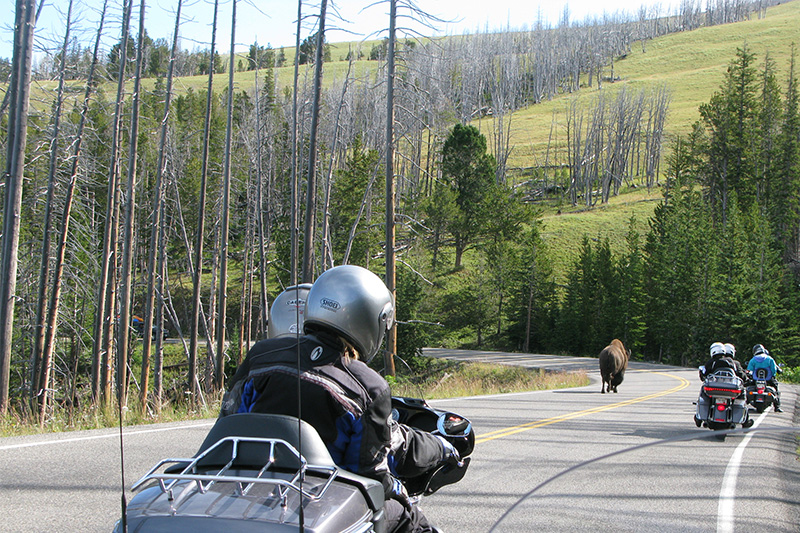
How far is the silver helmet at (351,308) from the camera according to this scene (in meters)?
3.15

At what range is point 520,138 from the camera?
110 m

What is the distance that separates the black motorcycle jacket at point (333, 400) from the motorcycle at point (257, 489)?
202 millimetres

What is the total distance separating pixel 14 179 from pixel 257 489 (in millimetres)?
14330

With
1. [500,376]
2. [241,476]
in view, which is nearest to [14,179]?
[241,476]

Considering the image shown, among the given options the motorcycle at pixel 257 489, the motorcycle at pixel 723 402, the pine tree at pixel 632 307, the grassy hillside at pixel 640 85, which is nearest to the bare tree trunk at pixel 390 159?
the motorcycle at pixel 723 402

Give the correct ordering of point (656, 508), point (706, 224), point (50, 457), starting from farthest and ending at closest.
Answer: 1. point (706, 224)
2. point (50, 457)
3. point (656, 508)

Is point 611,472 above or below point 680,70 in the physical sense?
below

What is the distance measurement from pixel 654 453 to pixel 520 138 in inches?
4379

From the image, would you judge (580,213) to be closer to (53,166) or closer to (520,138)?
(520,138)

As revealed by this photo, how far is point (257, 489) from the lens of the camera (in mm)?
2244

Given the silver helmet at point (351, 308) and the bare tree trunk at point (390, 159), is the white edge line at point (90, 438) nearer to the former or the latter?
the silver helmet at point (351, 308)

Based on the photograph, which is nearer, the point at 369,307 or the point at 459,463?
the point at 369,307

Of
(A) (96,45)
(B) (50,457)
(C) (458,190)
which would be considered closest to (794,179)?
(C) (458,190)

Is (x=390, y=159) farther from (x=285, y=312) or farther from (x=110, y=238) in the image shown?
(x=285, y=312)
